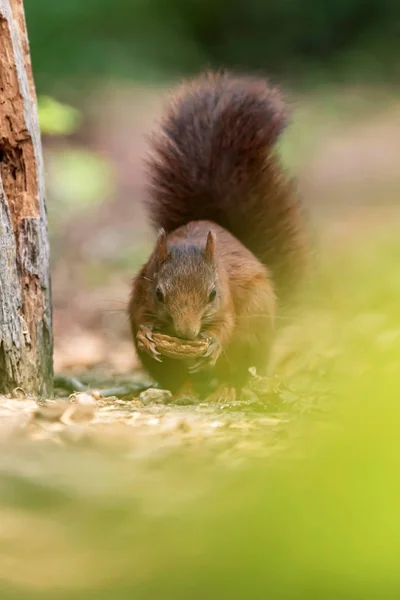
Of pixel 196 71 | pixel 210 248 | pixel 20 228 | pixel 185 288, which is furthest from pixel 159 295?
pixel 196 71

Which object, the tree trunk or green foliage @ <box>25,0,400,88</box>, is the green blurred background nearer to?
green foliage @ <box>25,0,400,88</box>

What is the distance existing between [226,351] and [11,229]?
3.38 ft

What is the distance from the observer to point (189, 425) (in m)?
2.06

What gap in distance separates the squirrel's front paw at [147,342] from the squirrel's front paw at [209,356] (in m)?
0.14

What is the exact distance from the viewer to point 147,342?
3.39 meters

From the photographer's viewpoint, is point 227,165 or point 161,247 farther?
point 227,165

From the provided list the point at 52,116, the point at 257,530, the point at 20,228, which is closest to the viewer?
the point at 257,530

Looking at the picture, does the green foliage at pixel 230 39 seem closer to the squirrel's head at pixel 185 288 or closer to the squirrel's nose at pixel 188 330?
the squirrel's head at pixel 185 288

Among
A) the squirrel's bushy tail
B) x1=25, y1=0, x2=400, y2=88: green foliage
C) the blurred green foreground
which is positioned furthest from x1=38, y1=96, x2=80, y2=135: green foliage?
the blurred green foreground

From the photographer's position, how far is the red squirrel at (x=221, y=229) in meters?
3.43

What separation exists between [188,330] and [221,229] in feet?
2.44

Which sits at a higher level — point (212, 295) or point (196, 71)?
point (196, 71)

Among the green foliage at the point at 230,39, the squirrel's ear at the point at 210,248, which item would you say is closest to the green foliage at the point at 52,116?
the squirrel's ear at the point at 210,248

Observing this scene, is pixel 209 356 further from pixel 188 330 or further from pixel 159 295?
pixel 159 295
